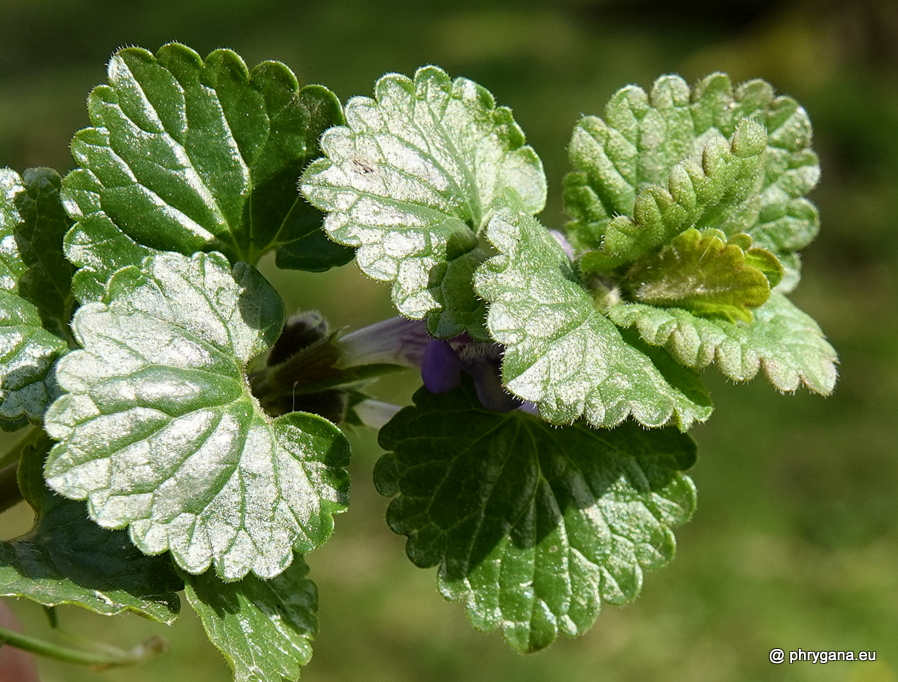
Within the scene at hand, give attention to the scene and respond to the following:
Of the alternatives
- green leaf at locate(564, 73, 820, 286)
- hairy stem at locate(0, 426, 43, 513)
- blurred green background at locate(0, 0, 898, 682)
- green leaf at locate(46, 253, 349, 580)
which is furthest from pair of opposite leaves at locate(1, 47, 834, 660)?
blurred green background at locate(0, 0, 898, 682)

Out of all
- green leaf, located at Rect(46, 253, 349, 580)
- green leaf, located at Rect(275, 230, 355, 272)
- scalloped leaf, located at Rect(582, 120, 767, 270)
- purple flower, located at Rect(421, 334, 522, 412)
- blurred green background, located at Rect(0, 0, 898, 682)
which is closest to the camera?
green leaf, located at Rect(46, 253, 349, 580)

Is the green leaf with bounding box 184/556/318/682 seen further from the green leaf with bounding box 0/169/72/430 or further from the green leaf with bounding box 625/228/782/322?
the green leaf with bounding box 625/228/782/322

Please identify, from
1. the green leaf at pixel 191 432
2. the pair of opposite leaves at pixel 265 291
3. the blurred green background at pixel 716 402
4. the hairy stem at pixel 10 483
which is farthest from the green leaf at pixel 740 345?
the blurred green background at pixel 716 402

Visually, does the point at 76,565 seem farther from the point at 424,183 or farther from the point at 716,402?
the point at 716,402

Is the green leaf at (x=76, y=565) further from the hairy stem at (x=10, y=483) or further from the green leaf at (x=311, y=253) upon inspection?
the green leaf at (x=311, y=253)

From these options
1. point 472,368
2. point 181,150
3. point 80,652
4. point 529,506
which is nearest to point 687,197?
point 472,368

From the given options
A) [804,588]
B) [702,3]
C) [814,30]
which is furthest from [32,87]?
[804,588]

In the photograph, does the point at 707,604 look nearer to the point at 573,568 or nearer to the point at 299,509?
the point at 573,568
